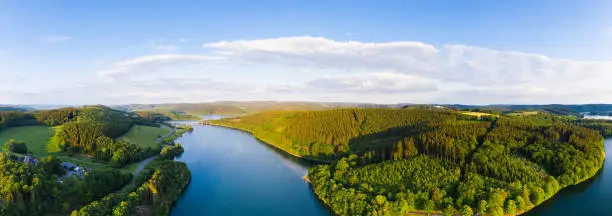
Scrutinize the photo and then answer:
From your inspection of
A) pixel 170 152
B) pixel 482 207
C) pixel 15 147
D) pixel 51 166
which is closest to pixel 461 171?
pixel 482 207

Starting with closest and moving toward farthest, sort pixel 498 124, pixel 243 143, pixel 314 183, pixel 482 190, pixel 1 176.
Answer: pixel 1 176 → pixel 482 190 → pixel 314 183 → pixel 498 124 → pixel 243 143

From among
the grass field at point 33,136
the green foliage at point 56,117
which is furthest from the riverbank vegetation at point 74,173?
the green foliage at point 56,117

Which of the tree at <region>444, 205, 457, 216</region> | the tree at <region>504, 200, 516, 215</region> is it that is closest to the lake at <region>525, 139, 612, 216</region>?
the tree at <region>504, 200, 516, 215</region>

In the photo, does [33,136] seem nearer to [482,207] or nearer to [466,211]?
[466,211]

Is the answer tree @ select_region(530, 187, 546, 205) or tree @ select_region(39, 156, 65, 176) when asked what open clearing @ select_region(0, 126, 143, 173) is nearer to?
tree @ select_region(39, 156, 65, 176)

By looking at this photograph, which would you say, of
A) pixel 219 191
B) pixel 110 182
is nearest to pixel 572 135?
pixel 219 191

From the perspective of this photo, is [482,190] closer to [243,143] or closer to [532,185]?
[532,185]
